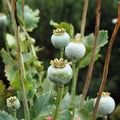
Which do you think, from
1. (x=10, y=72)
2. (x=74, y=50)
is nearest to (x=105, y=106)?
(x=74, y=50)

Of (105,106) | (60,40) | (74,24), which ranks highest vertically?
(74,24)

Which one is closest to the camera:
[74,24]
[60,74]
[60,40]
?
[60,74]

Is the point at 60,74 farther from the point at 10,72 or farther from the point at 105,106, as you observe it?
the point at 10,72

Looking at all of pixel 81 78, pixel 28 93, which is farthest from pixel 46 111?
pixel 81 78

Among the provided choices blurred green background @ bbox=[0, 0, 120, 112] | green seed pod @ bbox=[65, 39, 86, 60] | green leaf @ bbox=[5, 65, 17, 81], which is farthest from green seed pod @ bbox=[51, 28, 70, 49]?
blurred green background @ bbox=[0, 0, 120, 112]

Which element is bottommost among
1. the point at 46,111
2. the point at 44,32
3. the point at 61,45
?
the point at 46,111

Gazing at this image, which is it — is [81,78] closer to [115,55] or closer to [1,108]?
[115,55]

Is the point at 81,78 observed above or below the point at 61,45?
above

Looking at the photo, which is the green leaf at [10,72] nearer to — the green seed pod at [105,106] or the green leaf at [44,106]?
the green leaf at [44,106]
